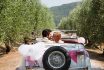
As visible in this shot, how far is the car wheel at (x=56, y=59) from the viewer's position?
34.4 feet

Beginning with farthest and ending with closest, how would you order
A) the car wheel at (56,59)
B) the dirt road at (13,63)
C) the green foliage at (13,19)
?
the green foliage at (13,19)
the dirt road at (13,63)
the car wheel at (56,59)

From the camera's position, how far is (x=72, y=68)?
1079cm

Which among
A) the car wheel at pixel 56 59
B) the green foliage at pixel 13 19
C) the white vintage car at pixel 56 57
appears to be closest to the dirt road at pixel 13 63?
the green foliage at pixel 13 19

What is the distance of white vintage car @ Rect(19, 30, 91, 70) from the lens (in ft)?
34.5

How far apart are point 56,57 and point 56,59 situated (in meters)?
0.06

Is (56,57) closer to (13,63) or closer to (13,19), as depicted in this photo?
(13,63)

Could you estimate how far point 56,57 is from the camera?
10562 mm

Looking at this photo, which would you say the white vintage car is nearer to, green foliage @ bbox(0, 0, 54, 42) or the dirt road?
the dirt road

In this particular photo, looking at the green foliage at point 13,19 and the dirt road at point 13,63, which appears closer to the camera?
the dirt road at point 13,63

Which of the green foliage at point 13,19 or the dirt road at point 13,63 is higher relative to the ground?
the green foliage at point 13,19

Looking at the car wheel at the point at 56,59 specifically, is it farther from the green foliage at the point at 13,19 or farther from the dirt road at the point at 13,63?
the green foliage at the point at 13,19

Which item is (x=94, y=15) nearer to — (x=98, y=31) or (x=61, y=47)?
→ (x=98, y=31)

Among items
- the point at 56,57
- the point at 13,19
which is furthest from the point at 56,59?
the point at 13,19

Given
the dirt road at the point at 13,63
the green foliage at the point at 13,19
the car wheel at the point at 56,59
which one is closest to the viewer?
the car wheel at the point at 56,59
